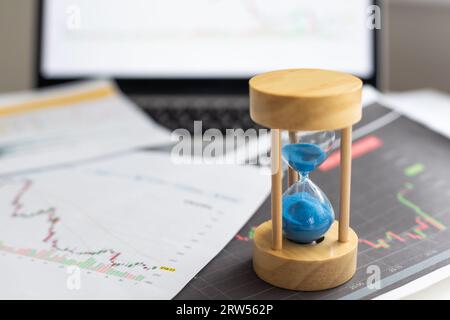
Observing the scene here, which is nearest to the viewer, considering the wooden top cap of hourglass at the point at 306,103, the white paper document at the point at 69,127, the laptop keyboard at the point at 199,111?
the wooden top cap of hourglass at the point at 306,103

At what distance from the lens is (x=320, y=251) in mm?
491

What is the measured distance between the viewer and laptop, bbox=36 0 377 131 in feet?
2.97

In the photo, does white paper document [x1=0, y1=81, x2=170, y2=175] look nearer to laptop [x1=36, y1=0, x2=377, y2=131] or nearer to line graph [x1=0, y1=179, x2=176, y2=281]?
laptop [x1=36, y1=0, x2=377, y2=131]

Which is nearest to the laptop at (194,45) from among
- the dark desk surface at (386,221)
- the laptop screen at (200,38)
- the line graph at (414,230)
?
the laptop screen at (200,38)

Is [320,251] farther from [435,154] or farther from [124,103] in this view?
[124,103]

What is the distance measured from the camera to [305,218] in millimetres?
489

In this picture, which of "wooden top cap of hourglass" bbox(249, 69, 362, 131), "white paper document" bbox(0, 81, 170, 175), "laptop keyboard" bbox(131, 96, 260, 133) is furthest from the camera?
"laptop keyboard" bbox(131, 96, 260, 133)

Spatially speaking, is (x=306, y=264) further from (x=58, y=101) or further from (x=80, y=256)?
(x=58, y=101)

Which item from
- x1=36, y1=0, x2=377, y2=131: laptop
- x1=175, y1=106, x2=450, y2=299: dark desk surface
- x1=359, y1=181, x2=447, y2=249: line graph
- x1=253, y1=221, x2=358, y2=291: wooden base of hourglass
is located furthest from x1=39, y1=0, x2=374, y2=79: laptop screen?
x1=253, y1=221, x2=358, y2=291: wooden base of hourglass

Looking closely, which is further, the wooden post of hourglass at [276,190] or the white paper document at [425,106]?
the white paper document at [425,106]

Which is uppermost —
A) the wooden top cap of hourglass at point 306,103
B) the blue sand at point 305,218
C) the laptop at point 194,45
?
the wooden top cap of hourglass at point 306,103

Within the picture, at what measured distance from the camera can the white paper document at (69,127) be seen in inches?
30.1

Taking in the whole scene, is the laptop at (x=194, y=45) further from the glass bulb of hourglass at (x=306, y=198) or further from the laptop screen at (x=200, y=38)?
the glass bulb of hourglass at (x=306, y=198)

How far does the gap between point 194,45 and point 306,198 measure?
1.56 feet
